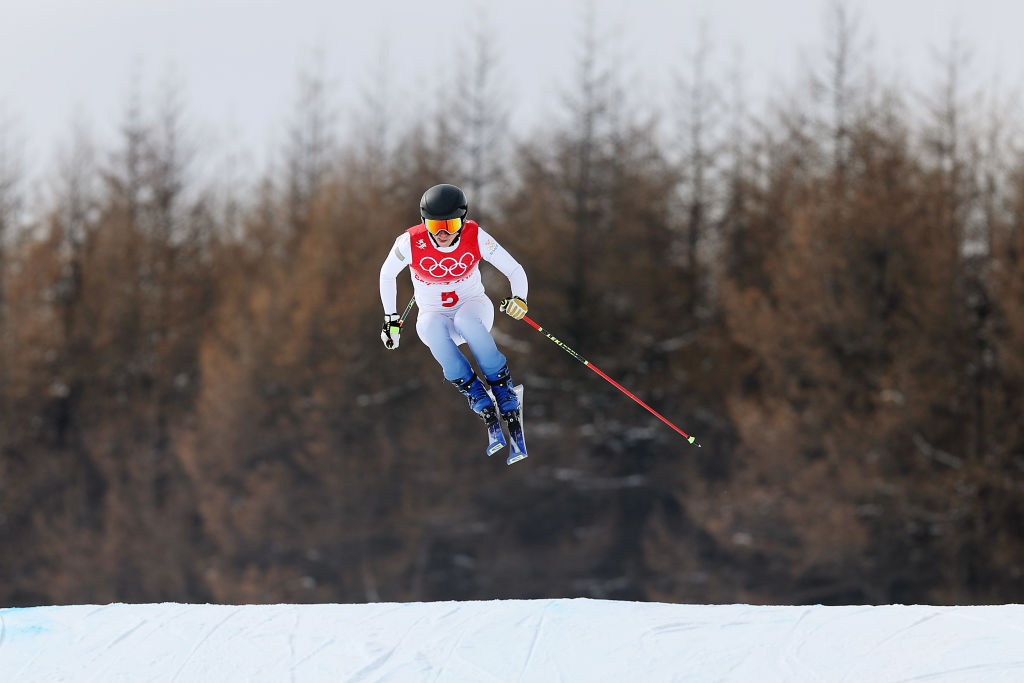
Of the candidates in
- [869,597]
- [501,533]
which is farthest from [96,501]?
[869,597]

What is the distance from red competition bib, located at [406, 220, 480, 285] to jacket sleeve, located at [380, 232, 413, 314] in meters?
0.08

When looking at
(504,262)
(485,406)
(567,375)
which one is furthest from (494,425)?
(567,375)

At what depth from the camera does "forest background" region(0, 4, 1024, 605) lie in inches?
885

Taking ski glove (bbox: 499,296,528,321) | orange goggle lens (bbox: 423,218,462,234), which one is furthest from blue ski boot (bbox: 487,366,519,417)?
orange goggle lens (bbox: 423,218,462,234)

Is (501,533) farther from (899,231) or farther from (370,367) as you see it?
(899,231)

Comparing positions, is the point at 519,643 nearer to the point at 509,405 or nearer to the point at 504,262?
the point at 509,405

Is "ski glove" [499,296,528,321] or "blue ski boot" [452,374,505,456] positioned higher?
"ski glove" [499,296,528,321]

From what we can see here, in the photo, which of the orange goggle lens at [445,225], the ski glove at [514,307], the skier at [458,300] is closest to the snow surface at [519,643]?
the skier at [458,300]

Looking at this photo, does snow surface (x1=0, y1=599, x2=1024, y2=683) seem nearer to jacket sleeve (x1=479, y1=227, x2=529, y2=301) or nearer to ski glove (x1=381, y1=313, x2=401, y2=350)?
ski glove (x1=381, y1=313, x2=401, y2=350)

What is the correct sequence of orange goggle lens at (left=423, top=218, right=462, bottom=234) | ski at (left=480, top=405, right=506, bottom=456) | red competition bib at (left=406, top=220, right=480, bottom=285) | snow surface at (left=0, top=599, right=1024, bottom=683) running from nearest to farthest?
orange goggle lens at (left=423, top=218, right=462, bottom=234)
red competition bib at (left=406, top=220, right=480, bottom=285)
ski at (left=480, top=405, right=506, bottom=456)
snow surface at (left=0, top=599, right=1024, bottom=683)


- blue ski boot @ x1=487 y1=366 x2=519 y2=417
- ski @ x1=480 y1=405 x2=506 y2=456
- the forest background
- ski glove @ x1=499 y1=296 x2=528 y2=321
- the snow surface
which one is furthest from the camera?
the forest background

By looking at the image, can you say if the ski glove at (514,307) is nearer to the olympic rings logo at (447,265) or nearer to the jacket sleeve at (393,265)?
the olympic rings logo at (447,265)

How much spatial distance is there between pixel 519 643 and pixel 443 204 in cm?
430

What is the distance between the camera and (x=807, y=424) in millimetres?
23078
